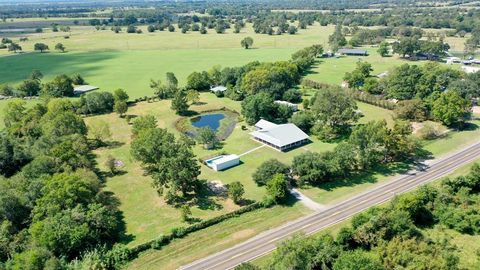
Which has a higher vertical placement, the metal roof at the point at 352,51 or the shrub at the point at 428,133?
the metal roof at the point at 352,51

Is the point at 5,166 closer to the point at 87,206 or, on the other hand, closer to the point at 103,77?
the point at 87,206

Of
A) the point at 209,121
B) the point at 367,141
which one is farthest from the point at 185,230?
the point at 209,121

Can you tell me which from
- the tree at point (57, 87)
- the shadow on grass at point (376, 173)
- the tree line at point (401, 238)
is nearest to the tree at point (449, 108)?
the shadow on grass at point (376, 173)

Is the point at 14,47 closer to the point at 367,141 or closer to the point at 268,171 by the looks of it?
the point at 268,171

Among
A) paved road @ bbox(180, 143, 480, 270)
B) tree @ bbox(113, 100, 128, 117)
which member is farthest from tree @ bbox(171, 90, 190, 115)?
paved road @ bbox(180, 143, 480, 270)

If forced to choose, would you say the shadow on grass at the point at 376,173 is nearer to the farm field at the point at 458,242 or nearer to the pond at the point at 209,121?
the farm field at the point at 458,242
